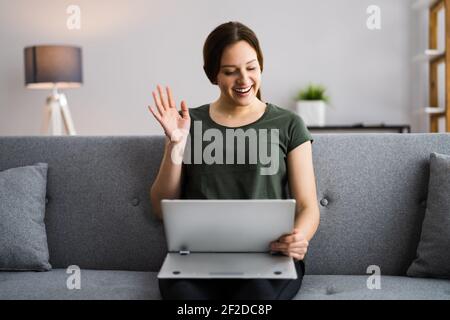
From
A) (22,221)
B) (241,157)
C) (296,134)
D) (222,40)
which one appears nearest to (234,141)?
(241,157)

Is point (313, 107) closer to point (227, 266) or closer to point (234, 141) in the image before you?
point (234, 141)

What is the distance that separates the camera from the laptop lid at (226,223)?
4.13ft

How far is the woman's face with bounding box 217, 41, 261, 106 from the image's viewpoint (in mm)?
1586

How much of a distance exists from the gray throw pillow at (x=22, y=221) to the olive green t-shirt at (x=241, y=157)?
1.55ft

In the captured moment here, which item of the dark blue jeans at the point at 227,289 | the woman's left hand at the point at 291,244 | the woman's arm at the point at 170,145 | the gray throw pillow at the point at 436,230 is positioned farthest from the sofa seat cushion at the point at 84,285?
the gray throw pillow at the point at 436,230

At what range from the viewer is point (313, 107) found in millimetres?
4066

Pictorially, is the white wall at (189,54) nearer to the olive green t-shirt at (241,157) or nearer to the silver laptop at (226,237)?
the olive green t-shirt at (241,157)

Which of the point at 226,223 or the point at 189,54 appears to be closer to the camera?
the point at 226,223

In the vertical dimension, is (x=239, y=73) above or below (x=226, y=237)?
above

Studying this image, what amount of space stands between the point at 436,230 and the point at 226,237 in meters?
0.65

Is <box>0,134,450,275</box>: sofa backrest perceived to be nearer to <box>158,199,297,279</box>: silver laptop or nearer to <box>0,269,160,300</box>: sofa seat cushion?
<box>0,269,160,300</box>: sofa seat cushion

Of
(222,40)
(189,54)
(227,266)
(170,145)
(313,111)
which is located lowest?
(227,266)

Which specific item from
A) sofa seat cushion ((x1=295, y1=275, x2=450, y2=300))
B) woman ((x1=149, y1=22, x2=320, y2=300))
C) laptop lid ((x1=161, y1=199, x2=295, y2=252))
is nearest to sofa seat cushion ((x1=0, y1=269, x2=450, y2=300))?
sofa seat cushion ((x1=295, y1=275, x2=450, y2=300))
